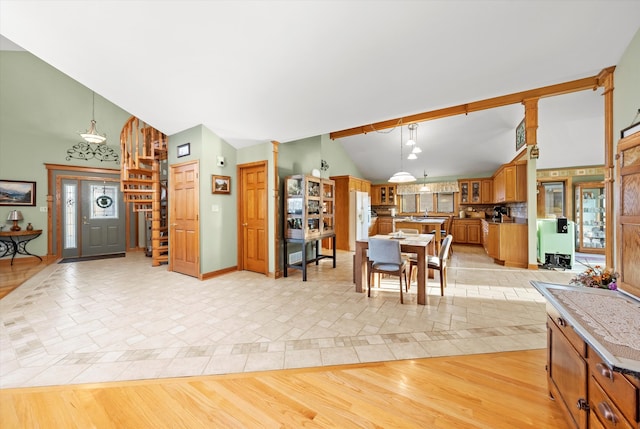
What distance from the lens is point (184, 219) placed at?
4.46 metres

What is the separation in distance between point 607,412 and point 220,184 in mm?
4746

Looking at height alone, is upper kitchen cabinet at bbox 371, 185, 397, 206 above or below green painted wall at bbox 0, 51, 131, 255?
below

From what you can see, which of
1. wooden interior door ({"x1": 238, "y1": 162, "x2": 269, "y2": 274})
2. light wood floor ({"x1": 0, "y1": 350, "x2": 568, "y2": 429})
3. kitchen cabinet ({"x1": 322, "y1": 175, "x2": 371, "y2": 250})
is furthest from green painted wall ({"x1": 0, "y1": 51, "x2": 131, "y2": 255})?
light wood floor ({"x1": 0, "y1": 350, "x2": 568, "y2": 429})

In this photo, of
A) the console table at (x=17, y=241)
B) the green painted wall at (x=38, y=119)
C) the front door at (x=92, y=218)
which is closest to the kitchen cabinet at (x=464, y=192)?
the green painted wall at (x=38, y=119)

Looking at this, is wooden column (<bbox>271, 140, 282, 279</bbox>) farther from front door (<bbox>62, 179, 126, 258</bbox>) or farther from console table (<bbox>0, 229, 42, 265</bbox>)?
console table (<bbox>0, 229, 42, 265</bbox>)

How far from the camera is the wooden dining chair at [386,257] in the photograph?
10.2 feet

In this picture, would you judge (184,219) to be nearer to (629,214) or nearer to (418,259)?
(418,259)

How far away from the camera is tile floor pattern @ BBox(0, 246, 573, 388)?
1.94m

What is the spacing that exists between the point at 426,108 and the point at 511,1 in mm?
1407

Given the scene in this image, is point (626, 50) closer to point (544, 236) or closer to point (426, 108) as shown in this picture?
point (426, 108)

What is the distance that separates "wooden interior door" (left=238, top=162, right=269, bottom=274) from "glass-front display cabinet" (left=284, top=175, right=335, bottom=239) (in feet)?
1.43

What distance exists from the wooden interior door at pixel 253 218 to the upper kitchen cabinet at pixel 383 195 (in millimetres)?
6173

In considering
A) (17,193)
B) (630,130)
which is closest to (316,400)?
(630,130)

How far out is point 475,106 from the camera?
15.8ft
